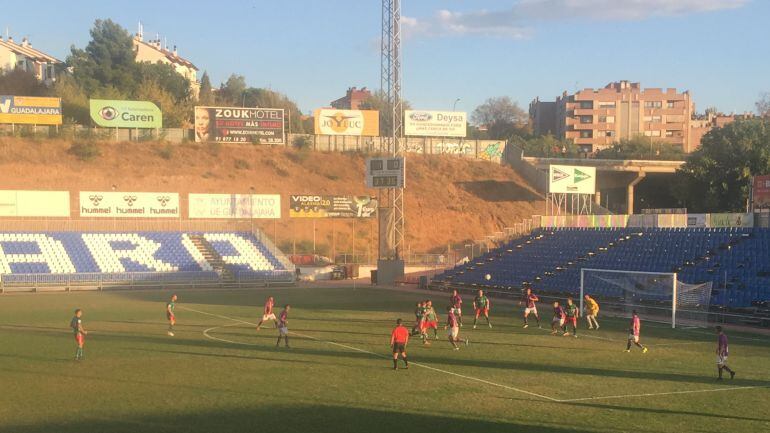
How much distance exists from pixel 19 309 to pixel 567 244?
3407 cm

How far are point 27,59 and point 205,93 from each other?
2900cm

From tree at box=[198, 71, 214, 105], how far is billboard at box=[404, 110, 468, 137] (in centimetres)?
3964

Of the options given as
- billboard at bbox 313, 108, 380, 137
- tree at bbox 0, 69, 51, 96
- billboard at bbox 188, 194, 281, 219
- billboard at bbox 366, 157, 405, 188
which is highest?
tree at bbox 0, 69, 51, 96

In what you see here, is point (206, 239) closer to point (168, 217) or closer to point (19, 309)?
point (168, 217)

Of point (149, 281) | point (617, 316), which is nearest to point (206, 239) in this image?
point (149, 281)

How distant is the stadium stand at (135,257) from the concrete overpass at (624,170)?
4074cm

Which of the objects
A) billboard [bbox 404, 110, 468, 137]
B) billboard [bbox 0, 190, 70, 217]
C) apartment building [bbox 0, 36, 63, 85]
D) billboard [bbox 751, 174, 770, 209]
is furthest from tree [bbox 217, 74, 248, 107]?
billboard [bbox 751, 174, 770, 209]

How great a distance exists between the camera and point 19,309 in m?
36.8

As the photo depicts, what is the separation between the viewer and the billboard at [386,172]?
174ft

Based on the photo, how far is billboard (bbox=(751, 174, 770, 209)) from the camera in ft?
142

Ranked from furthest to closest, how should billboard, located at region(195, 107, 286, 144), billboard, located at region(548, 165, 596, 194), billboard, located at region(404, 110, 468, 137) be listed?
billboard, located at region(404, 110, 468, 137) < billboard, located at region(195, 107, 286, 144) < billboard, located at region(548, 165, 596, 194)

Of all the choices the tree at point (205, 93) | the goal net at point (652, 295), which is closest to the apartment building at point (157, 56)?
the tree at point (205, 93)

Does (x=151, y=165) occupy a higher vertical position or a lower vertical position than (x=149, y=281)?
higher

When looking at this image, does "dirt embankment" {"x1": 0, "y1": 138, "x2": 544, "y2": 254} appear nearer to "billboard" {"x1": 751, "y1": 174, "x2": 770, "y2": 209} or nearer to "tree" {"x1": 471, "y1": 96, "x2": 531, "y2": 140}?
"billboard" {"x1": 751, "y1": 174, "x2": 770, "y2": 209}
